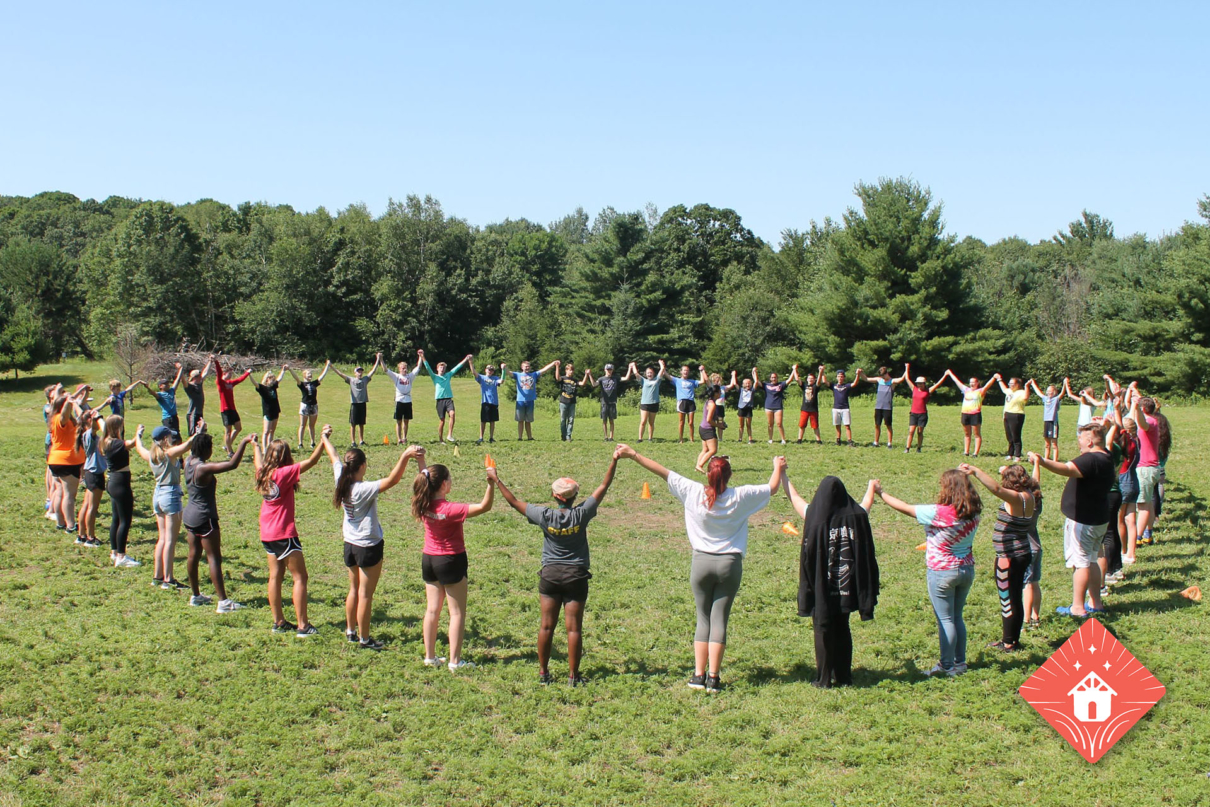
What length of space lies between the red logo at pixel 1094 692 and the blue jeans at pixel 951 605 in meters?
0.87

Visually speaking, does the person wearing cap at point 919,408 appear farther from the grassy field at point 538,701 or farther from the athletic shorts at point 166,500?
the athletic shorts at point 166,500

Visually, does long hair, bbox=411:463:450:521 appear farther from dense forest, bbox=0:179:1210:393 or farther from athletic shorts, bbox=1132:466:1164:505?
dense forest, bbox=0:179:1210:393

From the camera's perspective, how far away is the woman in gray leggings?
23.3ft

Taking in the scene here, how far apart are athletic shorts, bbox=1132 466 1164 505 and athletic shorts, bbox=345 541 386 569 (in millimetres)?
9527

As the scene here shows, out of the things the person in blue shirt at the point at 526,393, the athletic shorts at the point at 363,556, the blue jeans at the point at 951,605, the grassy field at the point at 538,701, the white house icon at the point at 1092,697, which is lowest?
the grassy field at the point at 538,701

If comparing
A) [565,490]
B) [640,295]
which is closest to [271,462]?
[565,490]

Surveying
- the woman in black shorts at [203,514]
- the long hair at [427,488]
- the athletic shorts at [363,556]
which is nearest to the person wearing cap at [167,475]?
the woman in black shorts at [203,514]

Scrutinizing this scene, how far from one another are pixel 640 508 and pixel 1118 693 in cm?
892

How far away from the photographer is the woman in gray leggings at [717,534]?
709 cm

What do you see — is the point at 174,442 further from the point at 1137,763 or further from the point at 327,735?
the point at 1137,763

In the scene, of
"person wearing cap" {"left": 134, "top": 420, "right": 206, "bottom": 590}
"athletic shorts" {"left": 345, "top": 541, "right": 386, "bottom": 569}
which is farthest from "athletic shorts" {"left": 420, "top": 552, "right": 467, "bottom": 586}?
"person wearing cap" {"left": 134, "top": 420, "right": 206, "bottom": 590}

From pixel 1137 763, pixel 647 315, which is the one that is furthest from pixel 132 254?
pixel 1137 763

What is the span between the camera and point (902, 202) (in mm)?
44188

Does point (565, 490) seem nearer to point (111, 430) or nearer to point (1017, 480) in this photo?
point (1017, 480)
